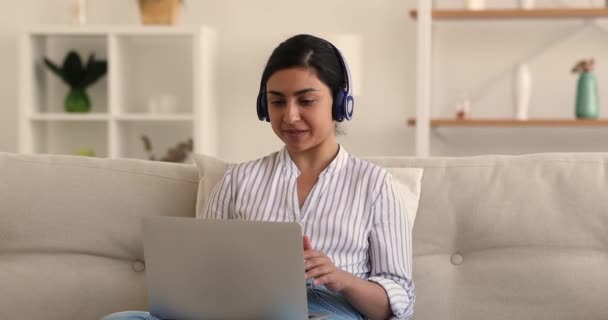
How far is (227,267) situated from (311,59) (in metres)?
0.50

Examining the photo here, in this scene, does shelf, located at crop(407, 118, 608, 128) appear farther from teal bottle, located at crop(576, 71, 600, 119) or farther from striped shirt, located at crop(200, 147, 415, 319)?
striped shirt, located at crop(200, 147, 415, 319)

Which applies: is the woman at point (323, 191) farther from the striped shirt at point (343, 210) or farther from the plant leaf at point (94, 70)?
the plant leaf at point (94, 70)

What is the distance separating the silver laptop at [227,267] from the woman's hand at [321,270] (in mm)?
63

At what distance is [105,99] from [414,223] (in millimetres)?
2941

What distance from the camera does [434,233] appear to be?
195 cm

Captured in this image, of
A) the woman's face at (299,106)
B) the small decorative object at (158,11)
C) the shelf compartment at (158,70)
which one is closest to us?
the woman's face at (299,106)

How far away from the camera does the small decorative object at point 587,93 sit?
4027mm

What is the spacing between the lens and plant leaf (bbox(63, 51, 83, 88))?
4402 millimetres

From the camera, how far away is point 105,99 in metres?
4.61

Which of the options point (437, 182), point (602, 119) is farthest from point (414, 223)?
point (602, 119)

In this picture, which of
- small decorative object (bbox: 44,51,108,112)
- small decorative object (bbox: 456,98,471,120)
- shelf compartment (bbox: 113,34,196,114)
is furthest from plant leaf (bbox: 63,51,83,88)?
small decorative object (bbox: 456,98,471,120)

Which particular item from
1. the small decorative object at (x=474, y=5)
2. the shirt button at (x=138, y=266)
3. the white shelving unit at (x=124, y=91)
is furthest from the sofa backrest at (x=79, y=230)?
the small decorative object at (x=474, y=5)

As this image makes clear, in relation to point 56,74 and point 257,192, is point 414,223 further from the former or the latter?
point 56,74

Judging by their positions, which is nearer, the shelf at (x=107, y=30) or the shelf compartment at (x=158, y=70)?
the shelf at (x=107, y=30)
